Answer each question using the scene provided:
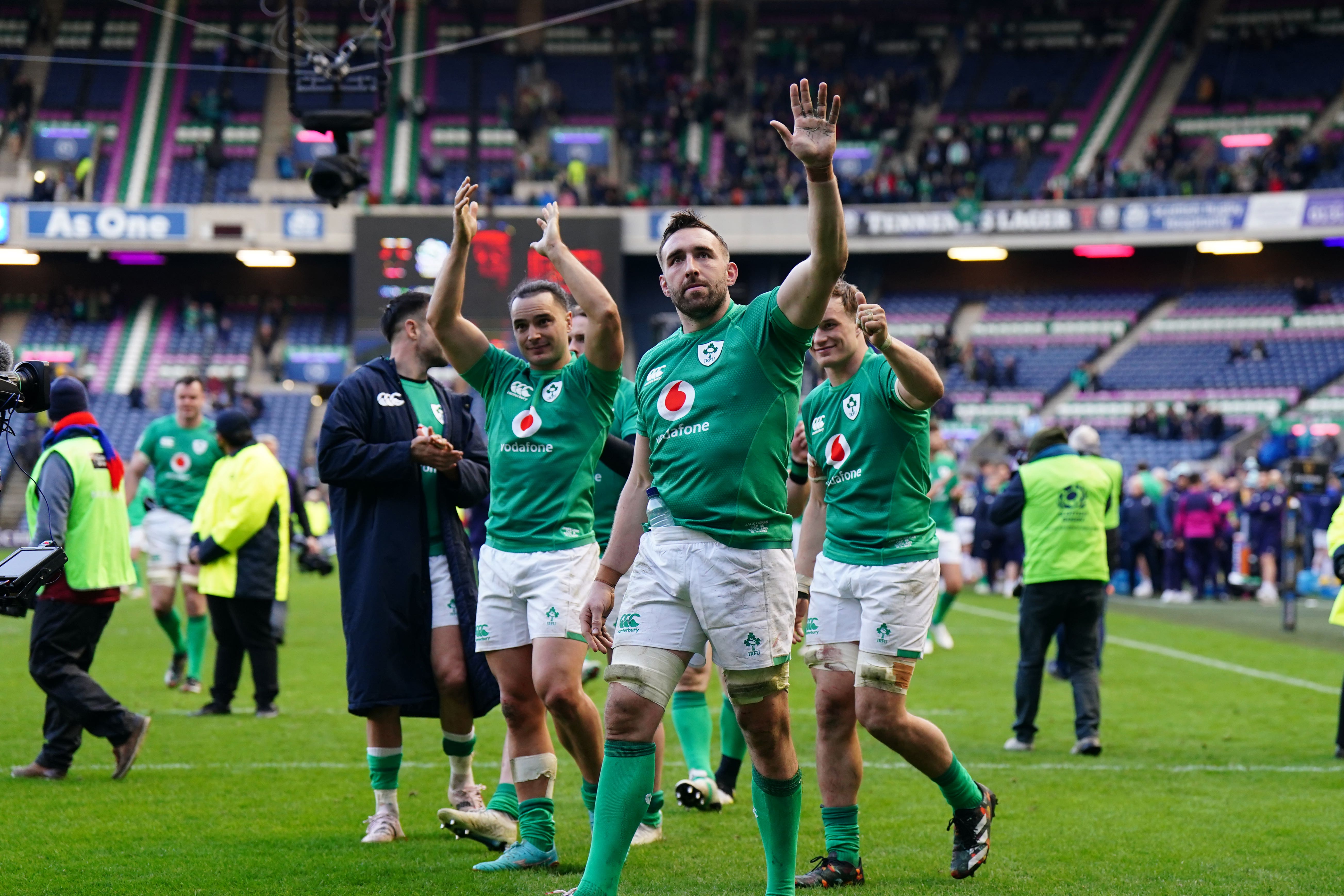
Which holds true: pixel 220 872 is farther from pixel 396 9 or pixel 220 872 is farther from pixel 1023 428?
pixel 396 9

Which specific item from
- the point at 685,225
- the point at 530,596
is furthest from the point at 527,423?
the point at 685,225

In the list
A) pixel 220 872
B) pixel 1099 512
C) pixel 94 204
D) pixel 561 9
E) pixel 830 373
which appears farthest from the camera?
pixel 561 9

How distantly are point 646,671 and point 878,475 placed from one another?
1.64 m

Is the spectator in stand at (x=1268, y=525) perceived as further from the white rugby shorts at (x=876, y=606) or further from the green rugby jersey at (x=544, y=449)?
the green rugby jersey at (x=544, y=449)

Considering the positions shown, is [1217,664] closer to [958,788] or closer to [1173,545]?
[958,788]

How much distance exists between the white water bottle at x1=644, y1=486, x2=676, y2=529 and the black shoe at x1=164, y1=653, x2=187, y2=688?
8004 mm

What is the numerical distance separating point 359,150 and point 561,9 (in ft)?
29.2

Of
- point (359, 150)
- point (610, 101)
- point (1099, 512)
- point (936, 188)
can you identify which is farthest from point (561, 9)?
point (1099, 512)

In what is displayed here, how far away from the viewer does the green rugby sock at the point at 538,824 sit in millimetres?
5664

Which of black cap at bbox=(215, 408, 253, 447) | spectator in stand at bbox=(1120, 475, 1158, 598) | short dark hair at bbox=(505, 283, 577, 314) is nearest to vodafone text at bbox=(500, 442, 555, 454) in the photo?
short dark hair at bbox=(505, 283, 577, 314)

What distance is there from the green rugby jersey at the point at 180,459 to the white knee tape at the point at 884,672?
23.6ft

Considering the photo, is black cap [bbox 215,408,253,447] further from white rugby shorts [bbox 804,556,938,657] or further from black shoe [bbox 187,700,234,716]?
white rugby shorts [bbox 804,556,938,657]

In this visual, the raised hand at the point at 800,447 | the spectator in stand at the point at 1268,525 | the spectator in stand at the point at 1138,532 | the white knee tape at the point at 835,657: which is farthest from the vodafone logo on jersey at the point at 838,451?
the spectator in stand at the point at 1268,525

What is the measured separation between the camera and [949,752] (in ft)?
18.4
